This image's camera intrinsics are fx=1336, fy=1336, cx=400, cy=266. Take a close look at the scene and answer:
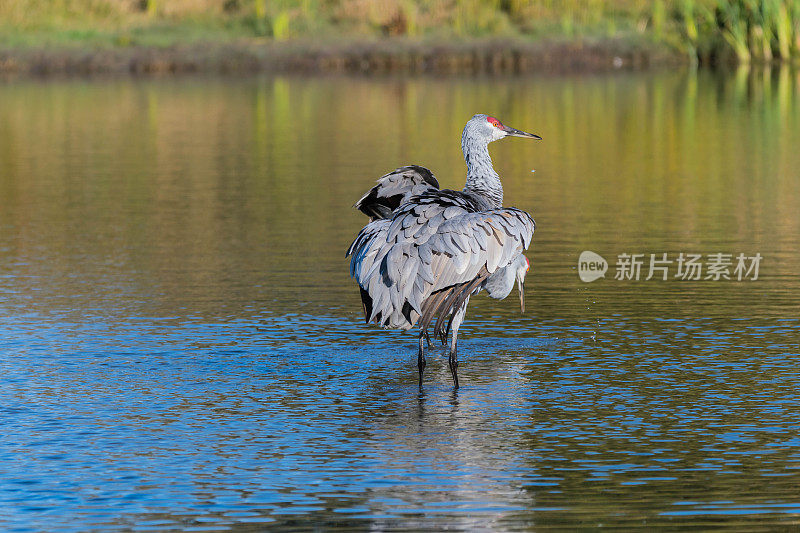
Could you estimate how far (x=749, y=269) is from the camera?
15000mm

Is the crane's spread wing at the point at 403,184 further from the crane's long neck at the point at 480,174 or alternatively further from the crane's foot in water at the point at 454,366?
the crane's foot in water at the point at 454,366

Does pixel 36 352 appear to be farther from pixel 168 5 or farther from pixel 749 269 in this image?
pixel 168 5

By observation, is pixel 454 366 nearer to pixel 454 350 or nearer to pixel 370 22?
pixel 454 350

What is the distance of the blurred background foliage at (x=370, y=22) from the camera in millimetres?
57219

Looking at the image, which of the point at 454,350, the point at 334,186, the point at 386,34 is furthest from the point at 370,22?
the point at 454,350

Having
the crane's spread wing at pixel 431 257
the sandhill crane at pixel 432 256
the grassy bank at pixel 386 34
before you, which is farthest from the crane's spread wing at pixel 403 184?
the grassy bank at pixel 386 34

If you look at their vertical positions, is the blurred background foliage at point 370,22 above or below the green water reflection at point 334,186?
above

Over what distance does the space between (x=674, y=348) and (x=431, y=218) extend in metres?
2.73

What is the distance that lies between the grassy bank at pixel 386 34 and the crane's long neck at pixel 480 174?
133ft

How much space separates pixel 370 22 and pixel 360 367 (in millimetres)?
54407

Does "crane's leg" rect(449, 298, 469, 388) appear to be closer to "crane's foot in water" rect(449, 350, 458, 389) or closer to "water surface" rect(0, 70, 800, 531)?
"crane's foot in water" rect(449, 350, 458, 389)

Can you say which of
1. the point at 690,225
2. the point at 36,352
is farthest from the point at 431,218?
the point at 690,225

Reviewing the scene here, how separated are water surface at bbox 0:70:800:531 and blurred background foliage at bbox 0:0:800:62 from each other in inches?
1298

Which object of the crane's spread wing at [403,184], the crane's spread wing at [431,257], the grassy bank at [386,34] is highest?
the grassy bank at [386,34]
